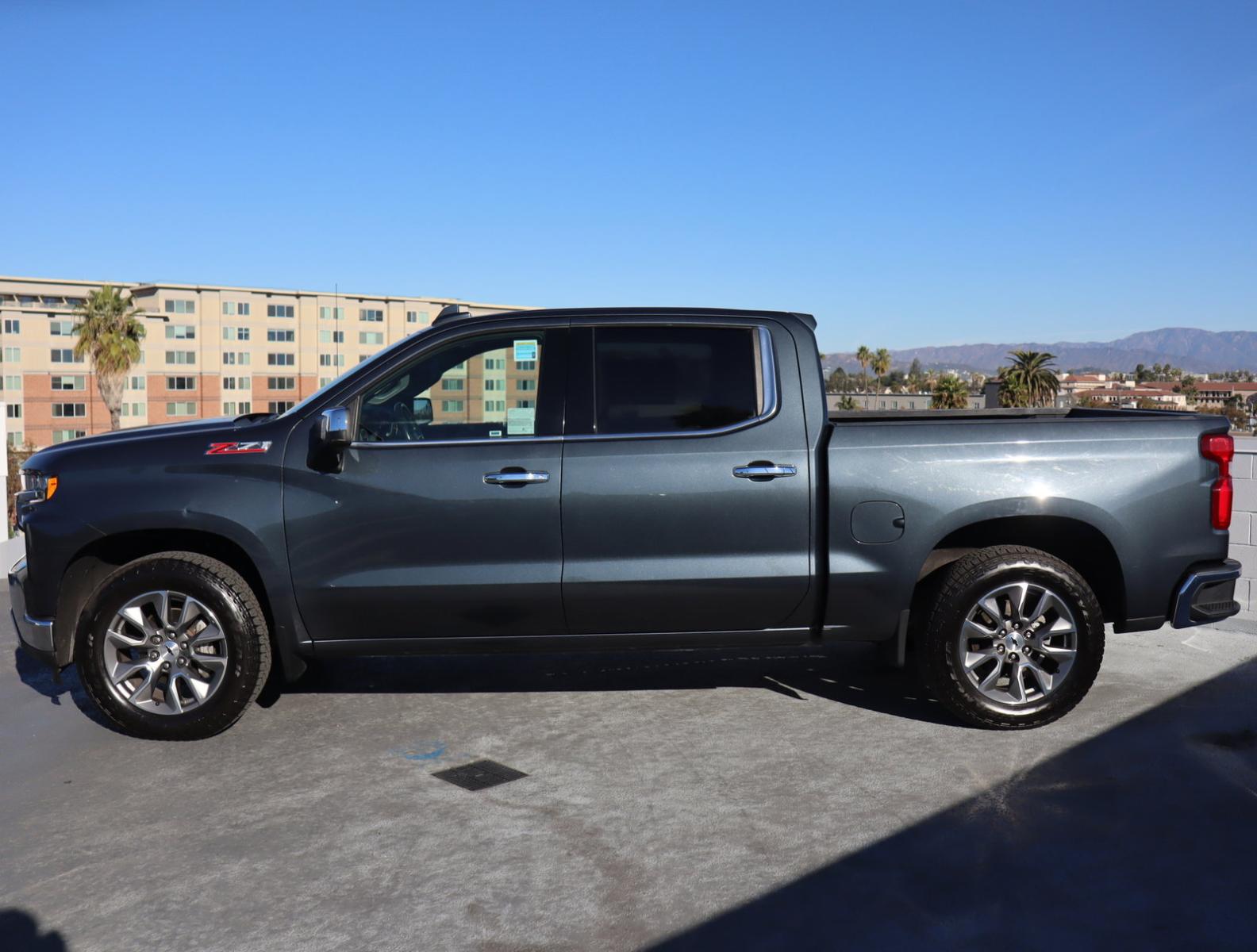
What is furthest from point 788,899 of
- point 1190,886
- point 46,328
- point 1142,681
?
point 46,328

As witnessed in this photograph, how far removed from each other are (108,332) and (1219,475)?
64.4 meters

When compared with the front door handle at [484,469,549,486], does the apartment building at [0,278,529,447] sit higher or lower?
higher

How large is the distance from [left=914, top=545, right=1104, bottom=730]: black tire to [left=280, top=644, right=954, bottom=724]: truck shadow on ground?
0.39 metres

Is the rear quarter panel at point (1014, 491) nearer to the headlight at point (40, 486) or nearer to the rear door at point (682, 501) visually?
the rear door at point (682, 501)

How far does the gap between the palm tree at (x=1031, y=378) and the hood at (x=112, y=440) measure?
100050 mm

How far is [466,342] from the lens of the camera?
5445 millimetres

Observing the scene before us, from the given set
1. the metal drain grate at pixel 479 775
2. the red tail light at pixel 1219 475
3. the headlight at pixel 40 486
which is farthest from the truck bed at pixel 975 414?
the headlight at pixel 40 486

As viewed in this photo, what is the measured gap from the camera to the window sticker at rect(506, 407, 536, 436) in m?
5.34

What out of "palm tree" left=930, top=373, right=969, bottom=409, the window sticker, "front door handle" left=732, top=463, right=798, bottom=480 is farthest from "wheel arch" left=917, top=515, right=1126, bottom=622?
"palm tree" left=930, top=373, right=969, bottom=409

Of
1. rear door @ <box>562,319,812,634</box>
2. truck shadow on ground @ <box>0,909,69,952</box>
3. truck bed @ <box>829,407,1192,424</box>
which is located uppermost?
truck bed @ <box>829,407,1192,424</box>

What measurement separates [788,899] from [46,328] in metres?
94.2

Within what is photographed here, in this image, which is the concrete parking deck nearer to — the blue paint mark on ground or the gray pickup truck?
the blue paint mark on ground

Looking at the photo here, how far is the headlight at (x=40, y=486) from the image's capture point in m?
5.32

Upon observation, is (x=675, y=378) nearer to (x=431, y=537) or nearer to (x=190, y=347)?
(x=431, y=537)
